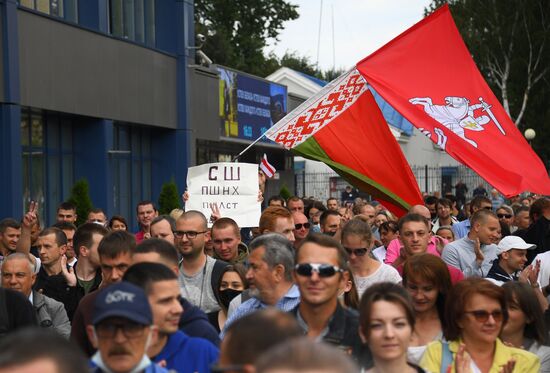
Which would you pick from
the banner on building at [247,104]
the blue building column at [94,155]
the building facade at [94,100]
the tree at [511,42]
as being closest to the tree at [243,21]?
the tree at [511,42]

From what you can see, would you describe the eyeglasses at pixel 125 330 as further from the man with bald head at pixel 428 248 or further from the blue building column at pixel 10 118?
the blue building column at pixel 10 118

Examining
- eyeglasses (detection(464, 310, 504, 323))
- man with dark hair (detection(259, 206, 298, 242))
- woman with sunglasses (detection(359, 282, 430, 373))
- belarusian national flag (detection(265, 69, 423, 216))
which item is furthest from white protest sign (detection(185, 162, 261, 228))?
woman with sunglasses (detection(359, 282, 430, 373))

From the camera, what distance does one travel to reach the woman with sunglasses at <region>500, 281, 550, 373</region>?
22.4 feet

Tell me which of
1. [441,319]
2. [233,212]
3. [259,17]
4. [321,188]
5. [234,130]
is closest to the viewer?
[441,319]

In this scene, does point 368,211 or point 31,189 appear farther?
point 31,189

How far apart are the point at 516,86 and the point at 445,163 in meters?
25.9

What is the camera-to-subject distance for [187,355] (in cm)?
521

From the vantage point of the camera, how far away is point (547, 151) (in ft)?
181

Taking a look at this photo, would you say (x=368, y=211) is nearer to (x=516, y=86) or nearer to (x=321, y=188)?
(x=321, y=188)

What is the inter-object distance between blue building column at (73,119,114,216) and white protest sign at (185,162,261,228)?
38.4ft

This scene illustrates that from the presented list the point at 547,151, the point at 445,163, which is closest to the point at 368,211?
the point at 547,151

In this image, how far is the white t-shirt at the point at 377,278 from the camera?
841 centimetres

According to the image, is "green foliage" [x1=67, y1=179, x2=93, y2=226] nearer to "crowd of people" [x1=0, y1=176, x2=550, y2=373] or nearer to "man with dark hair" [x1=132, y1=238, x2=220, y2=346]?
"crowd of people" [x1=0, y1=176, x2=550, y2=373]

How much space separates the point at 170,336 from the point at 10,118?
16167mm
